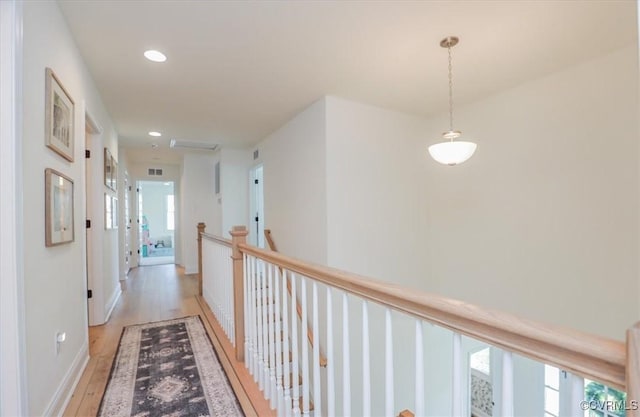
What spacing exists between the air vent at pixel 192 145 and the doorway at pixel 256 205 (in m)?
0.88

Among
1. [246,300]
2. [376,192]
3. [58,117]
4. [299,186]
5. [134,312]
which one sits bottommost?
[134,312]

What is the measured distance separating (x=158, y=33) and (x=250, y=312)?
209 cm

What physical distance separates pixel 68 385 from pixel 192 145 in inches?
171

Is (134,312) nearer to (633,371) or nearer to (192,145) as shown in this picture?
(192,145)

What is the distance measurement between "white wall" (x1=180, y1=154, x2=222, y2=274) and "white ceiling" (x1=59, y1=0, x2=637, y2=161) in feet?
10.4

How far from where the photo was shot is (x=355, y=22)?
2131 mm

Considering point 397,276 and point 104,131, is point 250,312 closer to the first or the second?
point 397,276

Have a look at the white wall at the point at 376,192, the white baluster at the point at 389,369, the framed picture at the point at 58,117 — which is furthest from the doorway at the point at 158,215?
the white baluster at the point at 389,369

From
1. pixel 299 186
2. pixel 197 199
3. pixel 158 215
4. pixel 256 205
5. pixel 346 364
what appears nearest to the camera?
pixel 346 364

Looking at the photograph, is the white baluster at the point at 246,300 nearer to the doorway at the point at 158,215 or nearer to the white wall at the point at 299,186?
the white wall at the point at 299,186

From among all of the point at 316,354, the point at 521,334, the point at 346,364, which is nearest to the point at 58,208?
the point at 316,354

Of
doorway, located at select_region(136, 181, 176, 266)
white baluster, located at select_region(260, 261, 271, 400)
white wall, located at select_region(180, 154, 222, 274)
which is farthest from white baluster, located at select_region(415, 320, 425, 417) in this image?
doorway, located at select_region(136, 181, 176, 266)

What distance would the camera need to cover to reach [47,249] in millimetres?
1698

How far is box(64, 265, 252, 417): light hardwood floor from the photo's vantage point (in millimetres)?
2008
